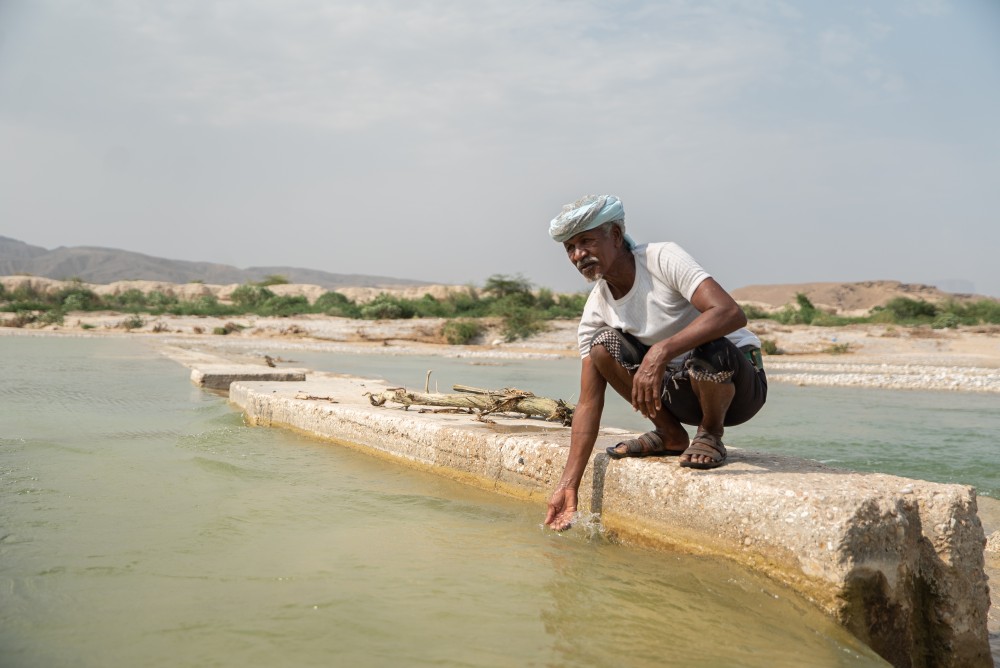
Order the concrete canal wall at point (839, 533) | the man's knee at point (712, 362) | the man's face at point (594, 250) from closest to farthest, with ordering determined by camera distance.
A: the concrete canal wall at point (839, 533)
the man's knee at point (712, 362)
the man's face at point (594, 250)

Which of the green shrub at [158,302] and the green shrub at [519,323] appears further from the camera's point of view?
the green shrub at [158,302]

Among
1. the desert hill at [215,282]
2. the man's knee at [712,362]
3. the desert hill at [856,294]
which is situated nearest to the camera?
the man's knee at [712,362]

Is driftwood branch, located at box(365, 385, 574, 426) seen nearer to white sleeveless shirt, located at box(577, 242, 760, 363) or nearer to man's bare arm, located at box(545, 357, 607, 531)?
man's bare arm, located at box(545, 357, 607, 531)

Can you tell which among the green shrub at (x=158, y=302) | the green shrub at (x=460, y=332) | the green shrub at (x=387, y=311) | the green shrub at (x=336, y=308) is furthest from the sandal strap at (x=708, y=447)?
the green shrub at (x=158, y=302)

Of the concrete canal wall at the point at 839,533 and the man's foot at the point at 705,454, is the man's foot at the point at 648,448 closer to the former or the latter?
the concrete canal wall at the point at 839,533

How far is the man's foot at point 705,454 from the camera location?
2.97 m

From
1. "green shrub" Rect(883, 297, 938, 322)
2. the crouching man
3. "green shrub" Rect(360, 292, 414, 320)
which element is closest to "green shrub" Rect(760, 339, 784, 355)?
"green shrub" Rect(883, 297, 938, 322)

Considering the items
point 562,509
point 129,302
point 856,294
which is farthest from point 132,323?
point 856,294

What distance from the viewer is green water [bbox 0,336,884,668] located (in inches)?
86.1

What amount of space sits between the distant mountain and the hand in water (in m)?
87.5

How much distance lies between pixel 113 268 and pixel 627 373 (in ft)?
358

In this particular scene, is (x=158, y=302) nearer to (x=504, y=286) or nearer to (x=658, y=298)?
(x=504, y=286)

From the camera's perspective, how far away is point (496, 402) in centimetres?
505

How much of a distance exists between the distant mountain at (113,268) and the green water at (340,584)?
86690 millimetres
